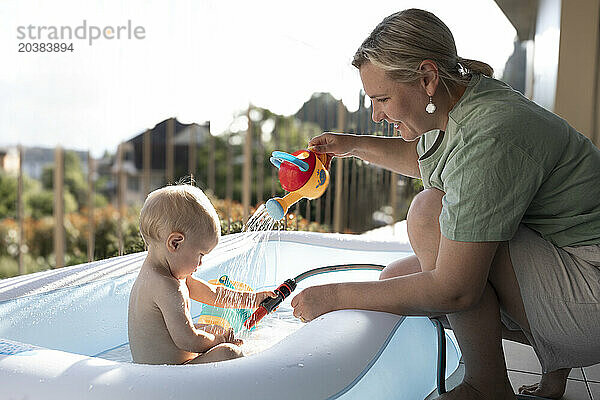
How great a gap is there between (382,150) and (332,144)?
0.14 meters

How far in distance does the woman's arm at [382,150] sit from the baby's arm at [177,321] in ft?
1.84

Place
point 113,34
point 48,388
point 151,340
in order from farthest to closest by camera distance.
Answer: point 113,34 < point 151,340 < point 48,388

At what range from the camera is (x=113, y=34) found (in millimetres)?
3619

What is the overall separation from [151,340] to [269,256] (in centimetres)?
99

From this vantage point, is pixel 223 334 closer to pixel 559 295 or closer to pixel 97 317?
pixel 97 317

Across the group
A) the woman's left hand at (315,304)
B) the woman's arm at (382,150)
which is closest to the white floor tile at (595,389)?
the woman's arm at (382,150)

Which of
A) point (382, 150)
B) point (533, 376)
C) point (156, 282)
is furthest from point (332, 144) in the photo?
point (533, 376)

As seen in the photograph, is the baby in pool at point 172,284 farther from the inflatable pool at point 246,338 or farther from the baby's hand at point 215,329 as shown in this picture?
the inflatable pool at point 246,338

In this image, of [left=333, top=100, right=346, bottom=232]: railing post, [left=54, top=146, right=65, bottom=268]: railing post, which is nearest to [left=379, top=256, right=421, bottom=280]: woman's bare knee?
[left=54, top=146, right=65, bottom=268]: railing post

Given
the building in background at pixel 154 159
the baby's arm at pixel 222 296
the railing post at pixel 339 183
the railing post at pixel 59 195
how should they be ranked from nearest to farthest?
the baby's arm at pixel 222 296 → the railing post at pixel 59 195 → the railing post at pixel 339 183 → the building in background at pixel 154 159

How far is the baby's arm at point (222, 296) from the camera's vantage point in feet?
5.19

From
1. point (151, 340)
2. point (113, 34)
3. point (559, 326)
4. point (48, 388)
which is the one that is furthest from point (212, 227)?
point (113, 34)

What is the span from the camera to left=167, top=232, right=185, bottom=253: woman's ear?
4.63 ft

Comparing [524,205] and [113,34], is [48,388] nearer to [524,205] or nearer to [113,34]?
[524,205]
